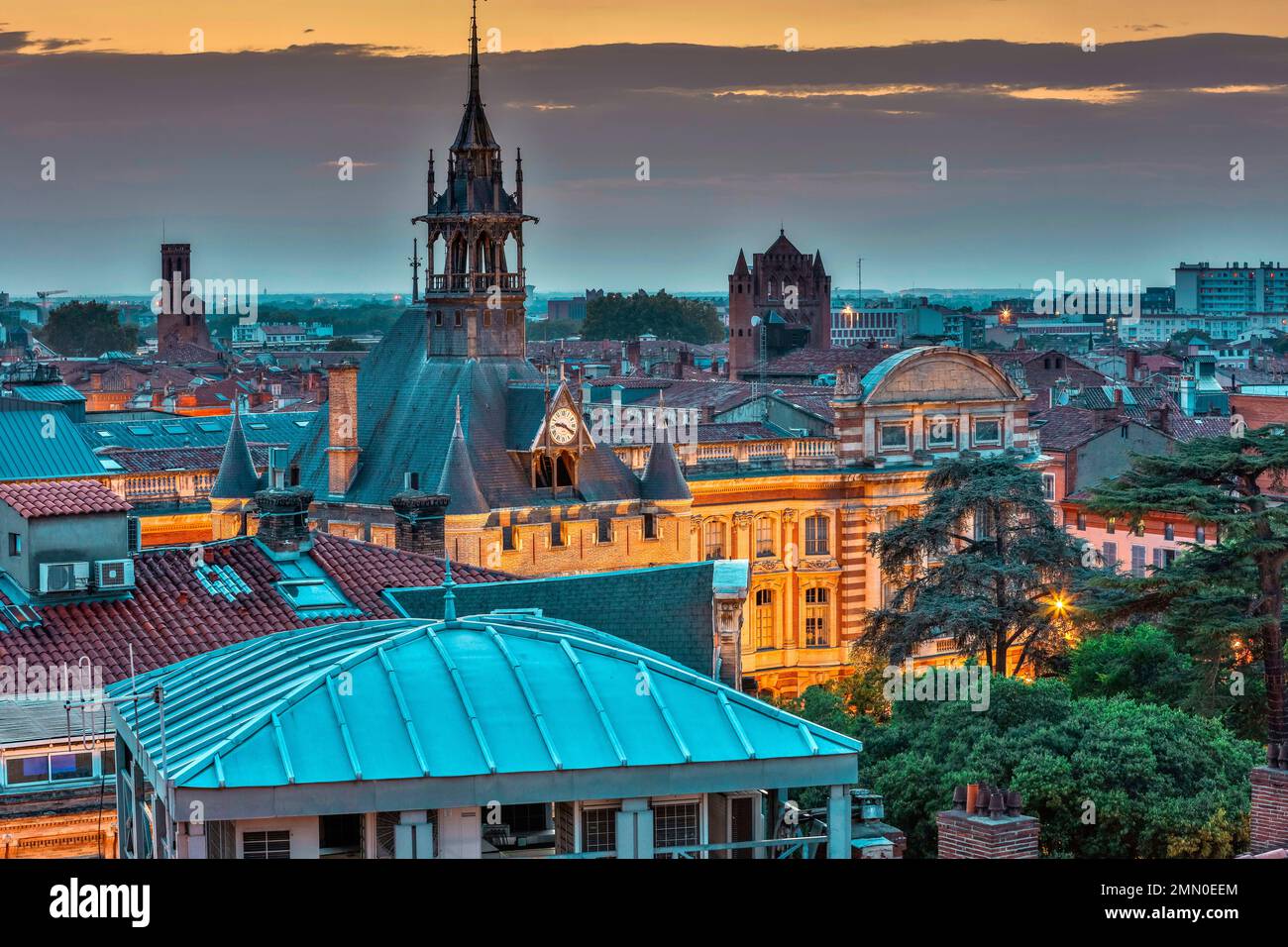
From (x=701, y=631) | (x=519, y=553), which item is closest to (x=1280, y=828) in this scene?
(x=701, y=631)

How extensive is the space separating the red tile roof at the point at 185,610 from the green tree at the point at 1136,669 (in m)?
18.3

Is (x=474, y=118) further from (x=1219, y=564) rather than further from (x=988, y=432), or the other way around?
(x=1219, y=564)

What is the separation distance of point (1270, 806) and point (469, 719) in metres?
11.3

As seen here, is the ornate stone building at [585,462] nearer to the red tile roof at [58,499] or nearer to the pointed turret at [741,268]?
the red tile roof at [58,499]

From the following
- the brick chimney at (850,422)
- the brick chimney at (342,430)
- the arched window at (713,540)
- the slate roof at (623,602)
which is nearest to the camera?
the slate roof at (623,602)

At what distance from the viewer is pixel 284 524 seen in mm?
37688

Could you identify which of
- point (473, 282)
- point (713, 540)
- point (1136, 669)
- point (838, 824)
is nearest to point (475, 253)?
point (473, 282)

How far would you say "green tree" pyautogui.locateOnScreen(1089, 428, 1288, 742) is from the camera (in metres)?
43.0

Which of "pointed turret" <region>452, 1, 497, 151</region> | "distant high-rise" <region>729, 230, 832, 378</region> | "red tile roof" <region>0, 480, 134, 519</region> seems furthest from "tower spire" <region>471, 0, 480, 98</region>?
"distant high-rise" <region>729, 230, 832, 378</region>

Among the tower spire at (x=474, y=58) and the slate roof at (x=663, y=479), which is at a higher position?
the tower spire at (x=474, y=58)

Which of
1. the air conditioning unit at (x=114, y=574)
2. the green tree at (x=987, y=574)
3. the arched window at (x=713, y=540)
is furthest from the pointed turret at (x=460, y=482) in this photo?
the air conditioning unit at (x=114, y=574)

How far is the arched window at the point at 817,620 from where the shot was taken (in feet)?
247

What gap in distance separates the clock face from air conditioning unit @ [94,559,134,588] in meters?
30.2
